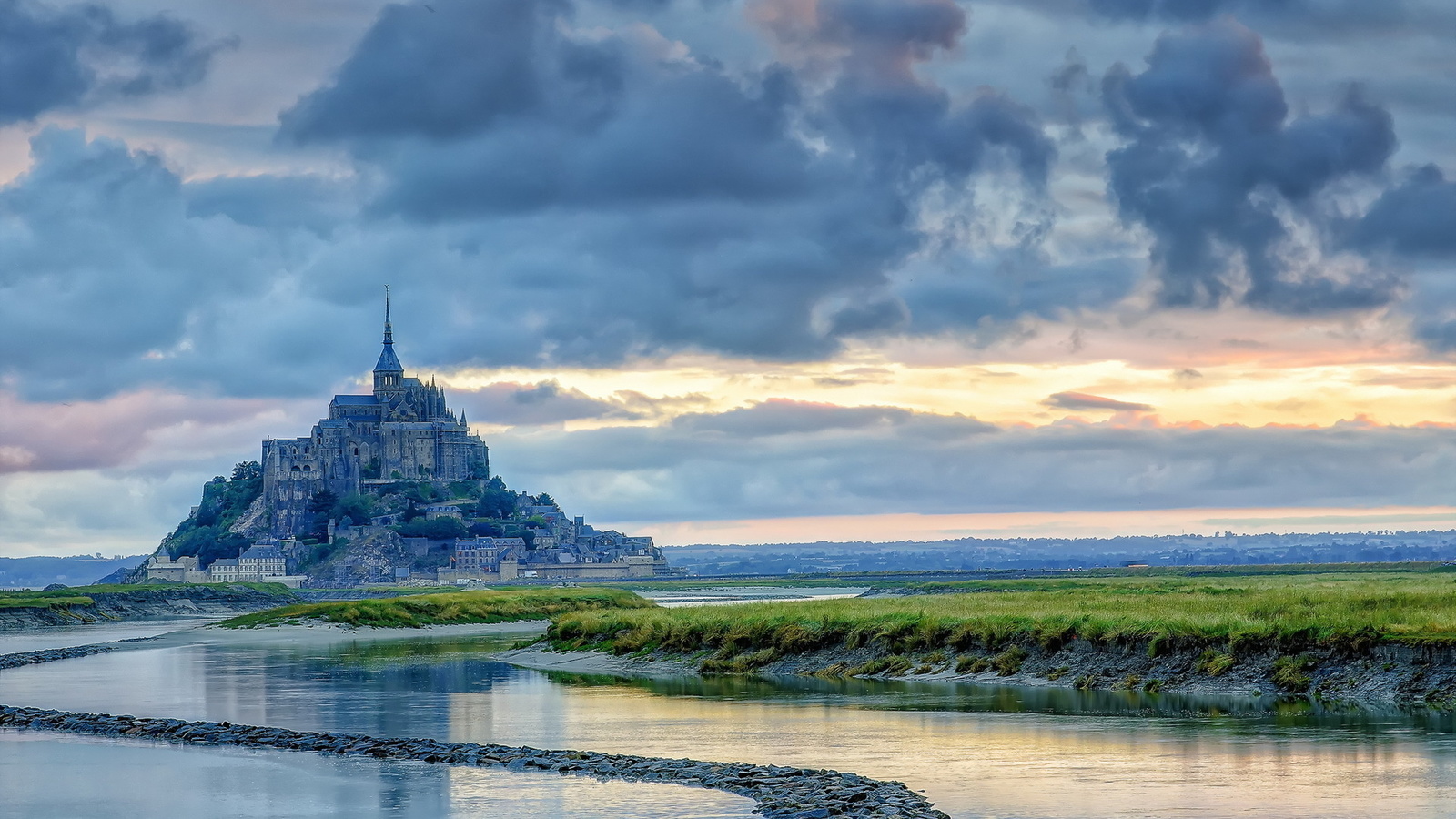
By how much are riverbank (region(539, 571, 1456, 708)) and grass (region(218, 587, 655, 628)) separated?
3286cm

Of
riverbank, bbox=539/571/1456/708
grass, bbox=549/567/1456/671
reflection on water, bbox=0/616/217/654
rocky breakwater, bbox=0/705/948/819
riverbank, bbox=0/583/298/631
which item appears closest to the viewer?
rocky breakwater, bbox=0/705/948/819

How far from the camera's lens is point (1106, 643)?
121 ft

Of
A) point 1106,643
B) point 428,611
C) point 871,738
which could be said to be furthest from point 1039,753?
point 428,611

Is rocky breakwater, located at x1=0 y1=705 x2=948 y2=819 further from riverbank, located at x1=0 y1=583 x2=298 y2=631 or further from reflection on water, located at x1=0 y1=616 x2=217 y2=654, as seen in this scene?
riverbank, located at x1=0 y1=583 x2=298 y2=631

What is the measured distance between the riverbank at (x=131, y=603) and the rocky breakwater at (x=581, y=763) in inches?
2807

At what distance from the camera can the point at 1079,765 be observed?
23.7 m

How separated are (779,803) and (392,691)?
21.2 meters

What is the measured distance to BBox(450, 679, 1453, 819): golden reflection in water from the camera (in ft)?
67.1

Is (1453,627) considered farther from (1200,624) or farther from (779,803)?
(779,803)

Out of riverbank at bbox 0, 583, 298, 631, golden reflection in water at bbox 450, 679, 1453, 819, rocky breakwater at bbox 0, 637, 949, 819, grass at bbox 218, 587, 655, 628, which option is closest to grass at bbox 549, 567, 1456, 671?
golden reflection in water at bbox 450, 679, 1453, 819

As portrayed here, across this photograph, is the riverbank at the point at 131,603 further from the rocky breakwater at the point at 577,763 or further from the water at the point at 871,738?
the rocky breakwater at the point at 577,763

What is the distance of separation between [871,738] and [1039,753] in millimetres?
3538

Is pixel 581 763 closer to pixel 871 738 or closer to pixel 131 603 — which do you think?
pixel 871 738

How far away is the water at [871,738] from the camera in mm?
21078
